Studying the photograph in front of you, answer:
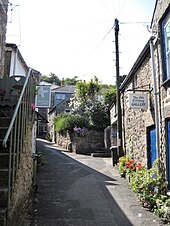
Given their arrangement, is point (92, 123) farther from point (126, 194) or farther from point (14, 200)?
point (14, 200)

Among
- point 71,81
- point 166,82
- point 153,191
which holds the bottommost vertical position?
point 153,191

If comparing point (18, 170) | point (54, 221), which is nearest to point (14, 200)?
point (18, 170)

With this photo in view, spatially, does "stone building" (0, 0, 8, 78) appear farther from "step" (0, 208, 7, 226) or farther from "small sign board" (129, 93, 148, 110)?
"step" (0, 208, 7, 226)

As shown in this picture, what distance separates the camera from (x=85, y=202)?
6.96 meters

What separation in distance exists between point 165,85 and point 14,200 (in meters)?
4.61

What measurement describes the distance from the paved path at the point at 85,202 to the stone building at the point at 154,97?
1.32 meters

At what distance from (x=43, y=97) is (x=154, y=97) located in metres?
7.07

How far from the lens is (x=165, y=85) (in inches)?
258

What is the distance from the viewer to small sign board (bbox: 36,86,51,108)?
497 inches

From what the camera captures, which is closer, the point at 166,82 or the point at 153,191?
the point at 166,82

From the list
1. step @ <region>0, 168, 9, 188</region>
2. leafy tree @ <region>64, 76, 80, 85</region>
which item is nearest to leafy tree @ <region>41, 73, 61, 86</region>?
leafy tree @ <region>64, 76, 80, 85</region>

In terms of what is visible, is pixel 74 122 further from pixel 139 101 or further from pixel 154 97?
pixel 154 97

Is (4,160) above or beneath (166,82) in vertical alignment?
beneath

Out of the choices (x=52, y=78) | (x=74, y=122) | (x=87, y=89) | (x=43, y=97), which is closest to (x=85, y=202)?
(x=43, y=97)
